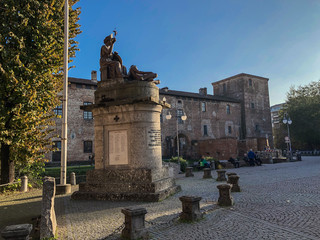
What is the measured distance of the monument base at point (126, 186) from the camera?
7160 millimetres

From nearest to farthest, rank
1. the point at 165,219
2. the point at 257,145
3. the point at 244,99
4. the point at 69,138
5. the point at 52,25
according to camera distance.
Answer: the point at 165,219 → the point at 52,25 → the point at 69,138 → the point at 257,145 → the point at 244,99

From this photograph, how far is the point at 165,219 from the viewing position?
4.99 meters

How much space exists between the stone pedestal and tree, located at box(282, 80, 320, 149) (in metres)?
37.7

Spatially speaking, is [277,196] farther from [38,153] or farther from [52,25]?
[52,25]

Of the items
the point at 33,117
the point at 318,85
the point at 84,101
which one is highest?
the point at 318,85

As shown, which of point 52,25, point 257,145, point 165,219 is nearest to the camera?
point 165,219

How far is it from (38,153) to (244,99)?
39.4 m

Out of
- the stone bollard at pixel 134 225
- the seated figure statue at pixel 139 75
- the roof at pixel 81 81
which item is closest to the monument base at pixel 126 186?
the stone bollard at pixel 134 225

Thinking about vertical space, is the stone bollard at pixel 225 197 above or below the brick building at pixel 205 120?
below

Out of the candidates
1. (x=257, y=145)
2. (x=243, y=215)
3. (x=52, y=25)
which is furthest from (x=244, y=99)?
(x=243, y=215)

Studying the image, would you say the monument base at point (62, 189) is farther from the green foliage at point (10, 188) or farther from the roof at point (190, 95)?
the roof at point (190, 95)

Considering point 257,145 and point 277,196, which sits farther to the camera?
point 257,145

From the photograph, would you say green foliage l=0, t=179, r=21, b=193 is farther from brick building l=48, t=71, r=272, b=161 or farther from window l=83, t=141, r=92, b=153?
Result: window l=83, t=141, r=92, b=153

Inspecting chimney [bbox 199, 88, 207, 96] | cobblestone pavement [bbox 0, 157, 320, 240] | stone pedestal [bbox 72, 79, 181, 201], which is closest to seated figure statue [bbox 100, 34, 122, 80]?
stone pedestal [bbox 72, 79, 181, 201]
